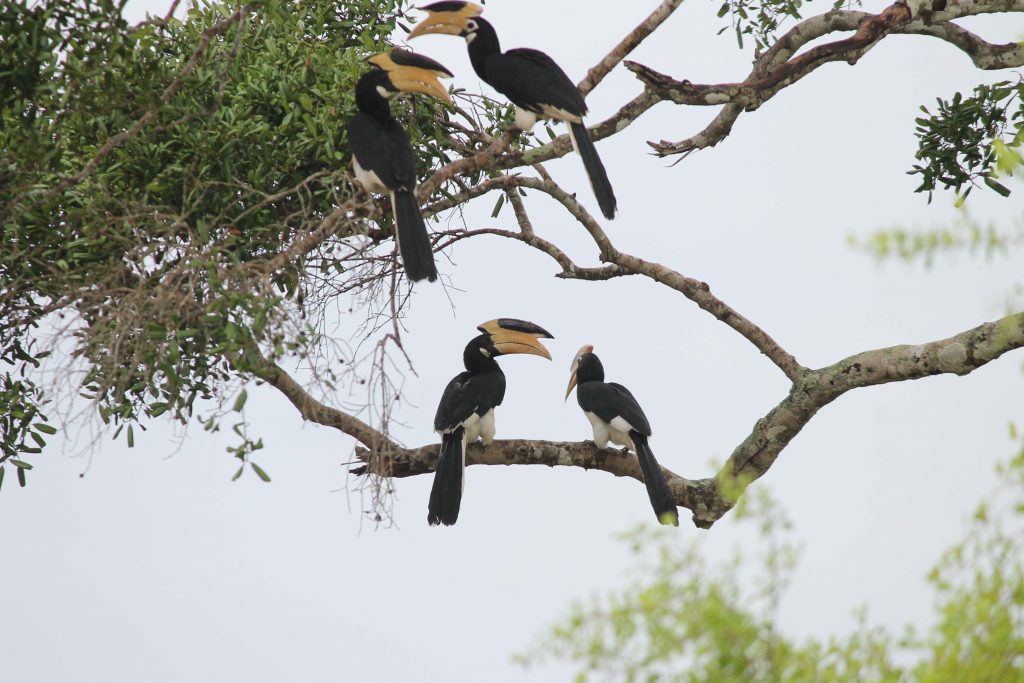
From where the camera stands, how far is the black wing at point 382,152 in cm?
469

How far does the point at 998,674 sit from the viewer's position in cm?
229

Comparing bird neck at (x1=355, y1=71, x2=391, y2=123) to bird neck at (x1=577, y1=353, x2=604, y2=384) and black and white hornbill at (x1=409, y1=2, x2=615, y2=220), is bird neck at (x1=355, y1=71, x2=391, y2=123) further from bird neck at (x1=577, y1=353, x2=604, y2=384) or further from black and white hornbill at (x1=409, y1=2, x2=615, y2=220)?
bird neck at (x1=577, y1=353, x2=604, y2=384)

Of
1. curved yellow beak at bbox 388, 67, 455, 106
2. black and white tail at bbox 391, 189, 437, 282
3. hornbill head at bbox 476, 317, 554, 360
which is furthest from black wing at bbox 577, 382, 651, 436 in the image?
curved yellow beak at bbox 388, 67, 455, 106

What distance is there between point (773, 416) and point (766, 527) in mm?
2915

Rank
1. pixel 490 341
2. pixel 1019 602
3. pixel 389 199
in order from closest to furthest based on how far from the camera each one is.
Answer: pixel 1019 602, pixel 389 199, pixel 490 341

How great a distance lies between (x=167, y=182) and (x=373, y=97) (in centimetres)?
89

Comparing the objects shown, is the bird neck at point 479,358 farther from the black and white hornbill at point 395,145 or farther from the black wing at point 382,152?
the black wing at point 382,152

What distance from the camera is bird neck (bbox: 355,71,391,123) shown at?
191 inches

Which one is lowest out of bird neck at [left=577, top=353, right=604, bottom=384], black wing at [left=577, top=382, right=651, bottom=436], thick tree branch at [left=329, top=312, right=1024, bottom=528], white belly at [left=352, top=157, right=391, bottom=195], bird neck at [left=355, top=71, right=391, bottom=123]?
thick tree branch at [left=329, top=312, right=1024, bottom=528]

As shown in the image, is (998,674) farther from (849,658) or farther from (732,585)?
(732,585)

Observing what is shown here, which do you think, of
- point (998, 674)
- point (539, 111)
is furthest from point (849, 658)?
point (539, 111)

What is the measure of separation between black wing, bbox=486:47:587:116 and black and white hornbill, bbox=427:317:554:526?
1174mm

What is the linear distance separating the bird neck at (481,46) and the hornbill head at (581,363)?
1.48 meters

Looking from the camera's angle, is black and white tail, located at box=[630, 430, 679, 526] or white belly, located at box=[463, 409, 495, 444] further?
white belly, located at box=[463, 409, 495, 444]
